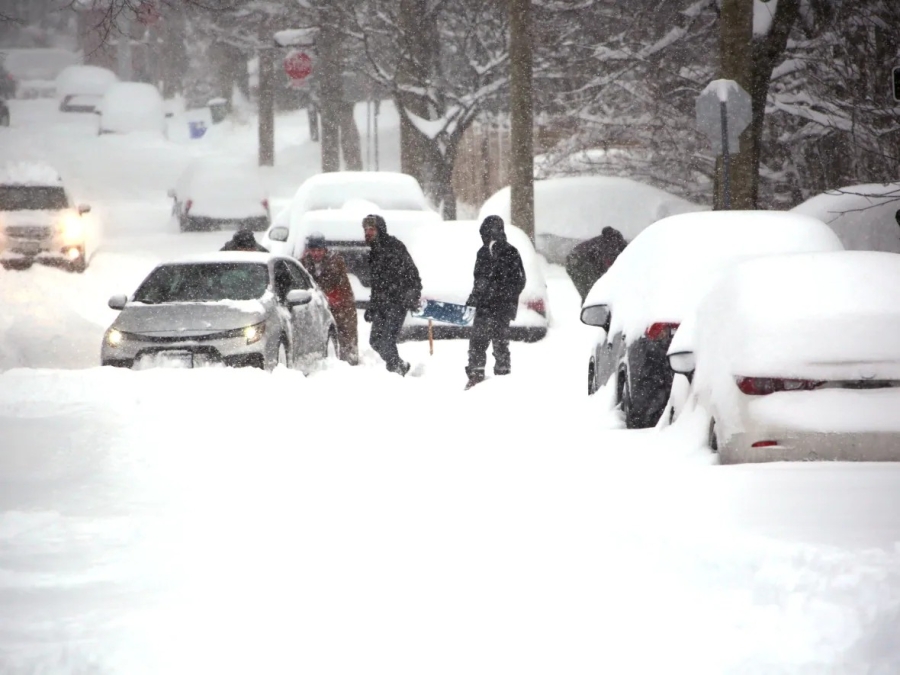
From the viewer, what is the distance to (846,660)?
461 centimetres

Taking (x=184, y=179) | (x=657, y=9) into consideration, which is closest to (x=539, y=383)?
(x=657, y=9)

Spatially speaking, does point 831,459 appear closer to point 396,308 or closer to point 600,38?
point 396,308

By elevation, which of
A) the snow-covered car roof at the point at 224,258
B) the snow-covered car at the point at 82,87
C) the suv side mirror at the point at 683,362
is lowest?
the suv side mirror at the point at 683,362

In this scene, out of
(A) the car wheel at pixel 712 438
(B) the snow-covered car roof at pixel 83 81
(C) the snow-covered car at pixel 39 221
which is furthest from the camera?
(B) the snow-covered car roof at pixel 83 81

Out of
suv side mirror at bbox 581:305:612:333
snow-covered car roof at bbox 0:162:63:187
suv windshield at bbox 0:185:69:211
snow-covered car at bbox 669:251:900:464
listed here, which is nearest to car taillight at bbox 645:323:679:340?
snow-covered car at bbox 669:251:900:464

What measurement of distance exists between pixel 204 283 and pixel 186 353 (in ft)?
4.15

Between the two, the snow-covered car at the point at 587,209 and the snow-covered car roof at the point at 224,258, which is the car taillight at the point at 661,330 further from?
the snow-covered car at the point at 587,209

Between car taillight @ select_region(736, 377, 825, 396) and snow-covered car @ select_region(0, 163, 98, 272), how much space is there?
1829 centimetres

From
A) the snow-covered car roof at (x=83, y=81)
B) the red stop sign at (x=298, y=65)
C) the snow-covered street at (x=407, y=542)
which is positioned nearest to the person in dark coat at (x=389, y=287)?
the snow-covered street at (x=407, y=542)

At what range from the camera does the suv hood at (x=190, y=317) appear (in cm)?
1197

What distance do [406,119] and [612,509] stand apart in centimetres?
2339

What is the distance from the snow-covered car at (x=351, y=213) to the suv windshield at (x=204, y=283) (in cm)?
397

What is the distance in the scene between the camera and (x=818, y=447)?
6.69 m

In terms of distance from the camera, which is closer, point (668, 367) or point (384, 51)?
point (668, 367)
